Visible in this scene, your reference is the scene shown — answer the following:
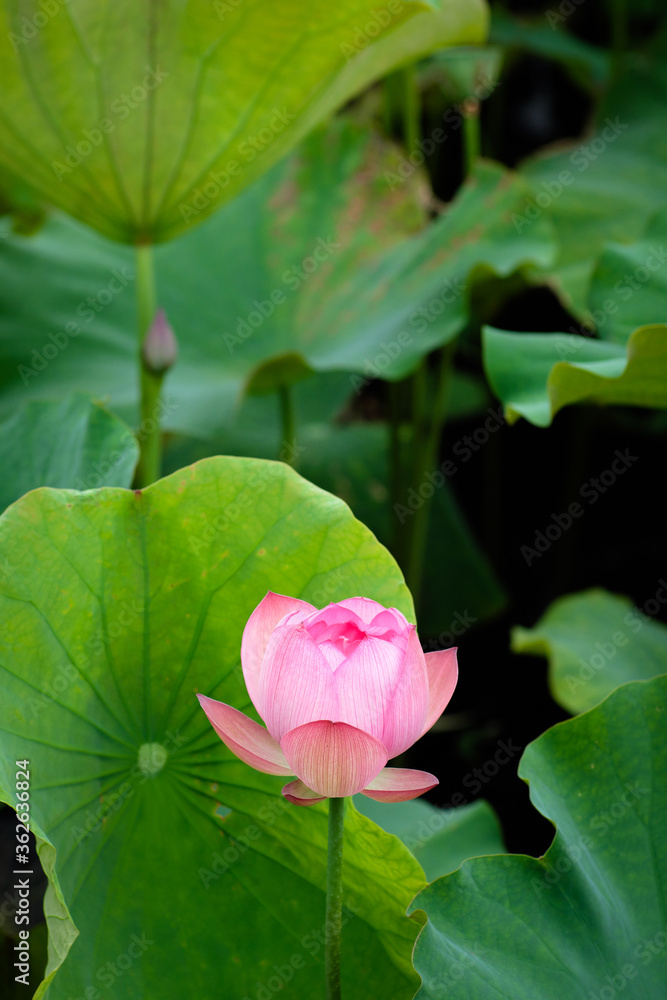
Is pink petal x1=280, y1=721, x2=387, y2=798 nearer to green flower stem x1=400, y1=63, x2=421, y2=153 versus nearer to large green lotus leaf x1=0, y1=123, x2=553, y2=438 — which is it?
large green lotus leaf x1=0, y1=123, x2=553, y2=438

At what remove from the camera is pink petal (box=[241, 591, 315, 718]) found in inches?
20.1

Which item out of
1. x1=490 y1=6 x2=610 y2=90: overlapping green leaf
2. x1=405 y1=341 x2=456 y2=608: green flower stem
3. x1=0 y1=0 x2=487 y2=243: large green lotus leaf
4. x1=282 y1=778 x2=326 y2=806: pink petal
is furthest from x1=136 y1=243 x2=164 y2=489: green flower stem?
x1=490 y1=6 x2=610 y2=90: overlapping green leaf

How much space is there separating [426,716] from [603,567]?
58.1 inches

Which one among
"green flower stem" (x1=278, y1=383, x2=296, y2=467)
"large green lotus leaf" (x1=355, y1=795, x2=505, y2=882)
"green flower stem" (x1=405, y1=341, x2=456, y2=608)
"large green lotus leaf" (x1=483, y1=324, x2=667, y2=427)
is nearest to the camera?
"large green lotus leaf" (x1=483, y1=324, x2=667, y2=427)

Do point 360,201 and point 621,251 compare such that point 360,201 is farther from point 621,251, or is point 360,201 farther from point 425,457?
point 621,251

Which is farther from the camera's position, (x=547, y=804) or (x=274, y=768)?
(x=547, y=804)

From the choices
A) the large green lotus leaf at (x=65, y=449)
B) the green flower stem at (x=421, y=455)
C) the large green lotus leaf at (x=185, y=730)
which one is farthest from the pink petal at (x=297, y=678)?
the green flower stem at (x=421, y=455)

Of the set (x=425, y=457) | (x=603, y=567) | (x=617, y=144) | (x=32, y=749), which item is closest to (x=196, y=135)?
(x=425, y=457)

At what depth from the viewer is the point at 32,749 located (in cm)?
59

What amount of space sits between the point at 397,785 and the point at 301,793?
0.18ft

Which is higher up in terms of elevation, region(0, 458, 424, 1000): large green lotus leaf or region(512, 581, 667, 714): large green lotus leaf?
region(0, 458, 424, 1000): large green lotus leaf

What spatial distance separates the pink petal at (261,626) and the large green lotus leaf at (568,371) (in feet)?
1.15

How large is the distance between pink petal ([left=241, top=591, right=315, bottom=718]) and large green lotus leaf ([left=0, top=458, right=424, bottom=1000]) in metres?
0.11

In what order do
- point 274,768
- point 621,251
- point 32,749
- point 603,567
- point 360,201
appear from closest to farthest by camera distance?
point 274,768, point 32,749, point 621,251, point 360,201, point 603,567
